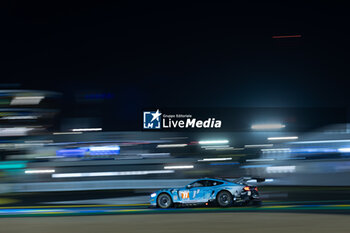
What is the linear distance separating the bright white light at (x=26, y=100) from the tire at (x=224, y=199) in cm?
1987

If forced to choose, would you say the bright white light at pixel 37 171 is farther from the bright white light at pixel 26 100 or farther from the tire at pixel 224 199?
the tire at pixel 224 199

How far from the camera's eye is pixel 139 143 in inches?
1458

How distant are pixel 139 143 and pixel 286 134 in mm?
18292

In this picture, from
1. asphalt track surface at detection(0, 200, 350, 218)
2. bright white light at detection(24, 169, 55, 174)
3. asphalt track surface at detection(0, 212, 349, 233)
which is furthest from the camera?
bright white light at detection(24, 169, 55, 174)

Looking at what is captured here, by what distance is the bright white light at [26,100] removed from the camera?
1062 inches

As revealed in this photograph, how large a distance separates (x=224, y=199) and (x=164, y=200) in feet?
6.55

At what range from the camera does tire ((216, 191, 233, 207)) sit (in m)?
12.1

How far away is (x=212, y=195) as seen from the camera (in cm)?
1227

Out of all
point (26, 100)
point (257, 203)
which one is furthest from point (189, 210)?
point (26, 100)

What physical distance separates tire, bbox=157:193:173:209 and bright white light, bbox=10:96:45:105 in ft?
60.6

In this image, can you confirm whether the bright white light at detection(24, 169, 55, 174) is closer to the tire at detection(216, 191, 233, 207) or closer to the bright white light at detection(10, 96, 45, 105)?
the bright white light at detection(10, 96, 45, 105)

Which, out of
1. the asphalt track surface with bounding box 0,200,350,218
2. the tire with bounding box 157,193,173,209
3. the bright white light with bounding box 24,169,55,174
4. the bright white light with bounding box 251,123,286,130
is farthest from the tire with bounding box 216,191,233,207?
the bright white light with bounding box 251,123,286,130

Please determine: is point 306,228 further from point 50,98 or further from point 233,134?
point 233,134

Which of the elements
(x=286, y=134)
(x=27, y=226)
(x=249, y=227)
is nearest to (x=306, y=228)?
(x=249, y=227)
